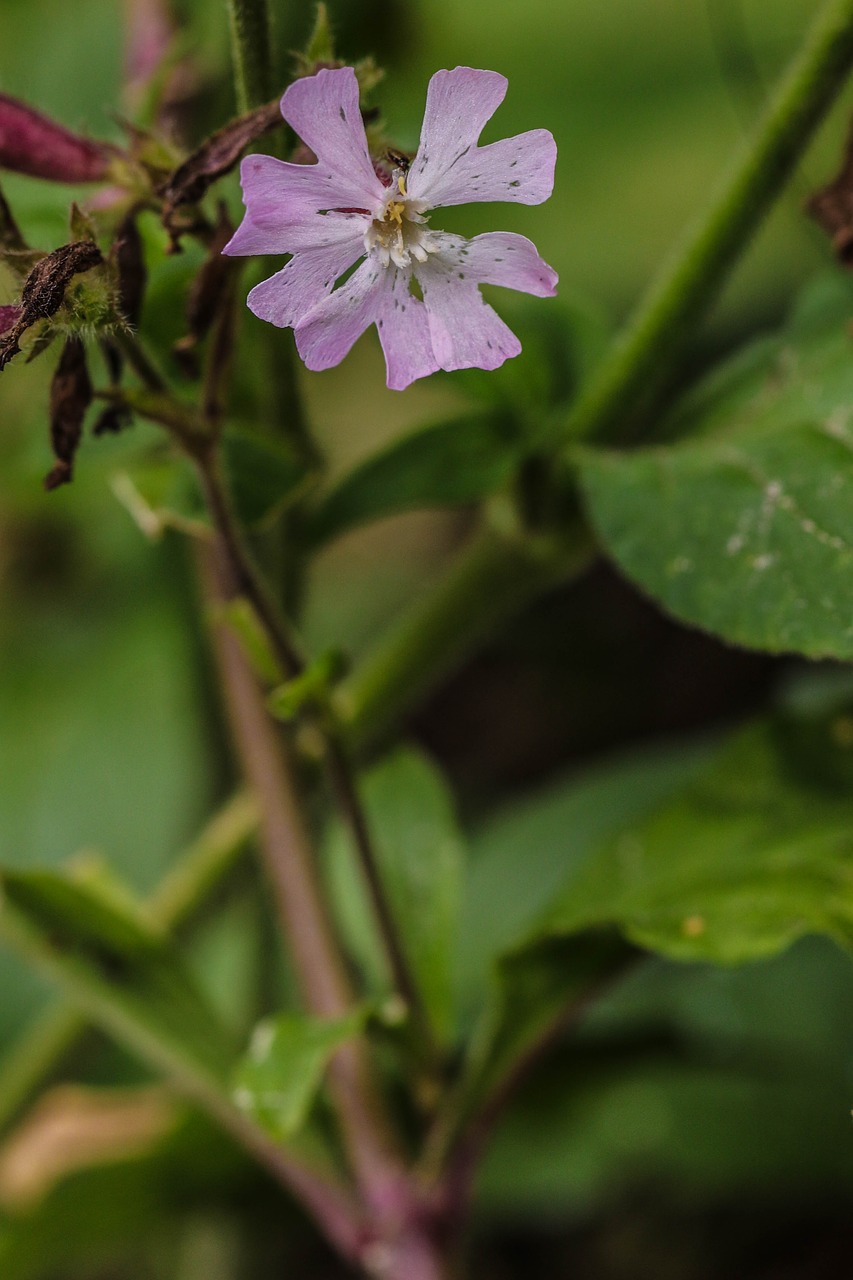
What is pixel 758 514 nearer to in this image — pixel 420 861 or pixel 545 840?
pixel 420 861

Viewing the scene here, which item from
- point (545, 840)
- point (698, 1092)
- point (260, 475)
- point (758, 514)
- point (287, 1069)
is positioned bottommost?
point (698, 1092)

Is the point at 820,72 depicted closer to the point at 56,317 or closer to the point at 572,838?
the point at 56,317

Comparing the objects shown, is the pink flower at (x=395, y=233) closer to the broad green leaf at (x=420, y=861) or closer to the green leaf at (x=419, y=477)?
the green leaf at (x=419, y=477)

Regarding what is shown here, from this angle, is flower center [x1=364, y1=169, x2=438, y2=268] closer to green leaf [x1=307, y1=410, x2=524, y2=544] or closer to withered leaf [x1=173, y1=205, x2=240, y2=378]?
withered leaf [x1=173, y1=205, x2=240, y2=378]

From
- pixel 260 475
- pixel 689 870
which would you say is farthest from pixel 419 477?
pixel 689 870

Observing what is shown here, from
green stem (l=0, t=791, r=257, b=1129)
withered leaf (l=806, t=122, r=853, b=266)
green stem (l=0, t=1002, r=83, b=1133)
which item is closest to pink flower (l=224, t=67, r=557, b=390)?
withered leaf (l=806, t=122, r=853, b=266)

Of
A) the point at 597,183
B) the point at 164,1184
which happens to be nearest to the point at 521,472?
the point at 164,1184
